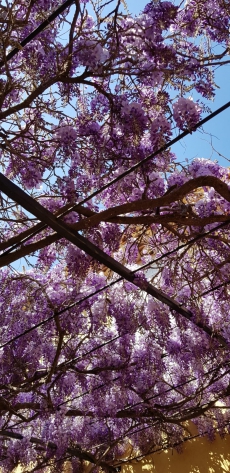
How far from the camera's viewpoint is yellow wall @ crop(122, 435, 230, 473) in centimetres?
654

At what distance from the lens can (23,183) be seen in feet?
11.6

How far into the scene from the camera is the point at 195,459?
6746 mm

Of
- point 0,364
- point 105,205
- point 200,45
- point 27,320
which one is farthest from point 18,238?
point 0,364

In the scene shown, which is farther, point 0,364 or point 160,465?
point 160,465

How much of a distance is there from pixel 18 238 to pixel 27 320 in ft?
6.86

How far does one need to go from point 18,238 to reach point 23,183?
0.80m

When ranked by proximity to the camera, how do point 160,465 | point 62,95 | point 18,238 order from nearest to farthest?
point 18,238
point 62,95
point 160,465

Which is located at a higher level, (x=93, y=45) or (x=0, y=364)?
(x=93, y=45)

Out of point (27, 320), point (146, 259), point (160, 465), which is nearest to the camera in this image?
point (27, 320)

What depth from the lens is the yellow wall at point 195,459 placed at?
654cm

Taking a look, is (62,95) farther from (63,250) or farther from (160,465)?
(160,465)

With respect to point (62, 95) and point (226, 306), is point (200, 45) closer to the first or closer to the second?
point (62, 95)

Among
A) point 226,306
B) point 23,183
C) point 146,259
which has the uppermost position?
point 146,259

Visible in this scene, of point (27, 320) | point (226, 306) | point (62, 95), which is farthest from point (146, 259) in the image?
point (62, 95)
